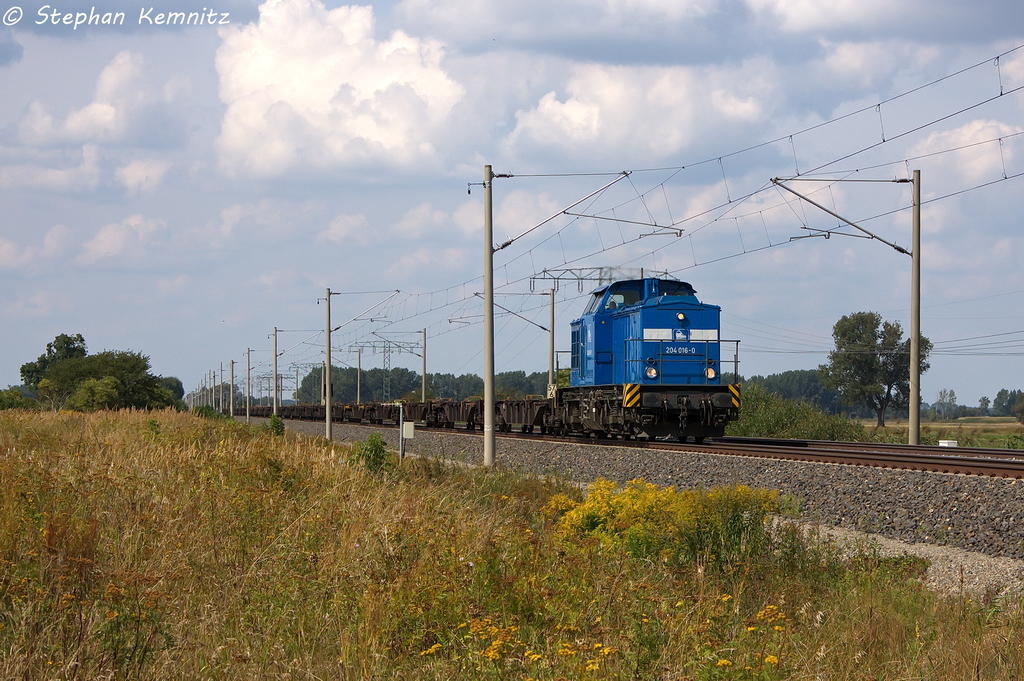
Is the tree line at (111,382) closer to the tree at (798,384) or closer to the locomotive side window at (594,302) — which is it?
the locomotive side window at (594,302)

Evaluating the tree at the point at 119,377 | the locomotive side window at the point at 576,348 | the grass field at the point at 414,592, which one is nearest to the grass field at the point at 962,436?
the locomotive side window at the point at 576,348

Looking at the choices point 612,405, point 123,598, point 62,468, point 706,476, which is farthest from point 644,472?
point 123,598

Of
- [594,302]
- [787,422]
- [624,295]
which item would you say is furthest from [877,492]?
[787,422]

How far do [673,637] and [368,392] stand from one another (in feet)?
573

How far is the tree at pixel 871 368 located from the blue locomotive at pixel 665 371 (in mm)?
92790

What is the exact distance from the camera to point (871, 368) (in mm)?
112312

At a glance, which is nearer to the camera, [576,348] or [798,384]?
[576,348]

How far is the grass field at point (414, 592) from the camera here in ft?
17.7

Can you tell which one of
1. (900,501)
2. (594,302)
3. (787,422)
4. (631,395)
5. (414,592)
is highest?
(594,302)

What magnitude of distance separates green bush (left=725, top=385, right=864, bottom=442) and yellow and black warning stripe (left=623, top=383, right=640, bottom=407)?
16.1m

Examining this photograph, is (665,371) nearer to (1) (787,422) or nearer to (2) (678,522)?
(2) (678,522)

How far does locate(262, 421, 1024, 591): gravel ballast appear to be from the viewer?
11.4 m

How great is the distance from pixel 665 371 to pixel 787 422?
55.1 ft

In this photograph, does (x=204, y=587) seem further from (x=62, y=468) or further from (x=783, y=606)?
(x=783, y=606)
